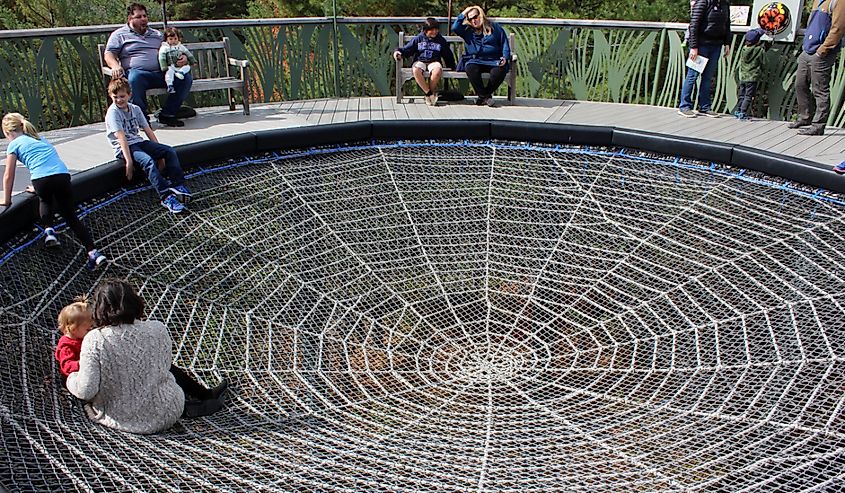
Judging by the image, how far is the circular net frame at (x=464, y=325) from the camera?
10.4 ft

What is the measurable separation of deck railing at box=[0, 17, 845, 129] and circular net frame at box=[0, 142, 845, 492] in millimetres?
2078

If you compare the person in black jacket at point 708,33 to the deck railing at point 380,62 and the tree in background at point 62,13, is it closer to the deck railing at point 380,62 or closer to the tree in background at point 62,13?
the deck railing at point 380,62

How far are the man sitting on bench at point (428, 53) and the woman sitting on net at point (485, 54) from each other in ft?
0.84

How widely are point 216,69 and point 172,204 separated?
3012 millimetres

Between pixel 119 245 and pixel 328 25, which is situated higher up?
pixel 328 25

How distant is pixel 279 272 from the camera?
5254mm

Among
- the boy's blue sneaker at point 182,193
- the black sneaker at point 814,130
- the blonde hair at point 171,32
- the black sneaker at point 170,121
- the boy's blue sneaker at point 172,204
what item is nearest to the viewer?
the boy's blue sneaker at point 172,204

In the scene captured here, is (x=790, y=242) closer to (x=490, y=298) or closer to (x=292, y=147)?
(x=490, y=298)

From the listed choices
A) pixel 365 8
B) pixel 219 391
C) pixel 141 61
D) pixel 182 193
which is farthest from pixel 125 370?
pixel 365 8

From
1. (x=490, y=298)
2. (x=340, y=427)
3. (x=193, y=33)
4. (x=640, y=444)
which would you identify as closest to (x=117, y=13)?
(x=193, y=33)

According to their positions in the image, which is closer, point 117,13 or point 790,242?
point 790,242

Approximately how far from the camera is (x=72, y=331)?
335cm

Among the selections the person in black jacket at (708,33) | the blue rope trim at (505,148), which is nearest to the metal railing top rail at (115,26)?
the blue rope trim at (505,148)

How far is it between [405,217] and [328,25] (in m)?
3.22
